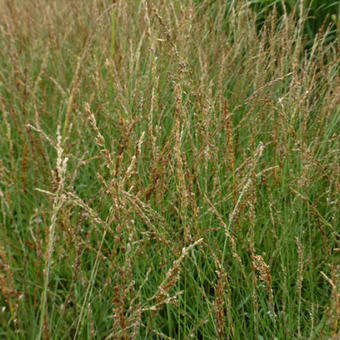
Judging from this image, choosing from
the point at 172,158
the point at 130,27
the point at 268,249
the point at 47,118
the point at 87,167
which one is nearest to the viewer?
the point at 172,158

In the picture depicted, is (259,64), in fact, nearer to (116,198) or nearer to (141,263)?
(141,263)

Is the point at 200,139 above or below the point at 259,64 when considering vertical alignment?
below

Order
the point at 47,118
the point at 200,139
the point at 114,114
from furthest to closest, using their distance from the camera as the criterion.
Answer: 1. the point at 47,118
2. the point at 114,114
3. the point at 200,139

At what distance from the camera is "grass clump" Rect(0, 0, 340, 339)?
3.41 ft

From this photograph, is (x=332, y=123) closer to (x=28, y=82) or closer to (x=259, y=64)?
(x=259, y=64)

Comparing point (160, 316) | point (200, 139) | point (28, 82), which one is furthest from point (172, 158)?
point (28, 82)

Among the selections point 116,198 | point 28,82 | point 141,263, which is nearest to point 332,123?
point 141,263

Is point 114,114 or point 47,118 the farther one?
point 47,118

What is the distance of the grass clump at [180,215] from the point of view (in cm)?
104

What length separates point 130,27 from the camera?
2664 millimetres

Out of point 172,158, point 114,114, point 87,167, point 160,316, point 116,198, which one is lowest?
point 160,316

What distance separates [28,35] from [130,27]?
32.4 inches

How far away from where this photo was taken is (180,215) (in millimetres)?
1107

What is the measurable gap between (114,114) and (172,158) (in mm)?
821
